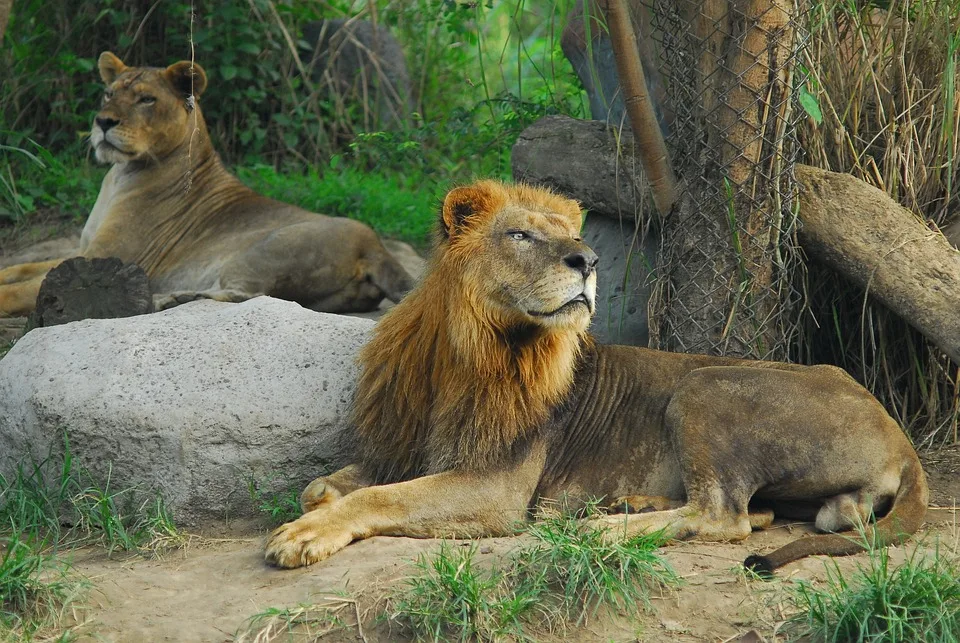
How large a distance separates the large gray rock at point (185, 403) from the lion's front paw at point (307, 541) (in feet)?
2.28

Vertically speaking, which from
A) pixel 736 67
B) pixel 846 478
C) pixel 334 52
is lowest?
pixel 846 478

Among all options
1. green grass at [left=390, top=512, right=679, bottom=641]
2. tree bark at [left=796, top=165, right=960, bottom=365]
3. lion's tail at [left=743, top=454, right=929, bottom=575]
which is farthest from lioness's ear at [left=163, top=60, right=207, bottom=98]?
lion's tail at [left=743, top=454, right=929, bottom=575]

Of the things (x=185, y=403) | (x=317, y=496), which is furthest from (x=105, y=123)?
(x=317, y=496)

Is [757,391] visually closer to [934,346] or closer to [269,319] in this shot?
[934,346]

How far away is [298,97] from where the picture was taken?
11125mm

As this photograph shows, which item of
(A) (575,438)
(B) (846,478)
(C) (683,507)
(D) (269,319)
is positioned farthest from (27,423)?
(B) (846,478)

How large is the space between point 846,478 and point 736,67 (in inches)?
78.2

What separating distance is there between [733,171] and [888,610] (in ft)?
8.08

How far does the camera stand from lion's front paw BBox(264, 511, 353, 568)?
4.18 meters

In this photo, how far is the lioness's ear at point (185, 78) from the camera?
26.6 ft

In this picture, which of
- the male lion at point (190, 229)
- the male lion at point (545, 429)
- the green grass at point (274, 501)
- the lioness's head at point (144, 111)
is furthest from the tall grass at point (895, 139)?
the lioness's head at point (144, 111)

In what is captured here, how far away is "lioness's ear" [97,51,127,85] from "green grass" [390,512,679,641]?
17.9 ft

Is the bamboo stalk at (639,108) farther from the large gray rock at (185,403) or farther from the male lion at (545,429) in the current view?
the large gray rock at (185,403)

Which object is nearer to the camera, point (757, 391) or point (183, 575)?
point (183, 575)
